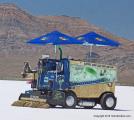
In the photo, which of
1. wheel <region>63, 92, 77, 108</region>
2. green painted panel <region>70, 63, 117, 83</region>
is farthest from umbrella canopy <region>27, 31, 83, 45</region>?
wheel <region>63, 92, 77, 108</region>

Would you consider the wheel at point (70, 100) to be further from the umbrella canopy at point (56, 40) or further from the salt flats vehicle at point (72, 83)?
the umbrella canopy at point (56, 40)

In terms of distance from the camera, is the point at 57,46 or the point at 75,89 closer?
the point at 75,89

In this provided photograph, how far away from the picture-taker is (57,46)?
74.3 ft

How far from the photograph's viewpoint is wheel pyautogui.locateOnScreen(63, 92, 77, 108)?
2061 cm

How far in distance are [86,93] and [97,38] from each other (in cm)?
205

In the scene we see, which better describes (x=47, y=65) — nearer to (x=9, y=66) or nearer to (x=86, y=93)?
(x=86, y=93)

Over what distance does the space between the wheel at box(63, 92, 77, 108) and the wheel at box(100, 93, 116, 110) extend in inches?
39.5

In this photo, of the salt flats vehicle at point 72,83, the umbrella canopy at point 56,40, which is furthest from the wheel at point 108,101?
the umbrella canopy at point 56,40

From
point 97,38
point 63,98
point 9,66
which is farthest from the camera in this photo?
point 9,66

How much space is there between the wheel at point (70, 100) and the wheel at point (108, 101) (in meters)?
1.00

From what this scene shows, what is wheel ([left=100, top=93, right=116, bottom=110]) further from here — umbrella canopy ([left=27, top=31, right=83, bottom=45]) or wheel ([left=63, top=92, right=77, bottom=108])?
umbrella canopy ([left=27, top=31, right=83, bottom=45])

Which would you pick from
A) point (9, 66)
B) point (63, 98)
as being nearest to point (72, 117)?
point (63, 98)

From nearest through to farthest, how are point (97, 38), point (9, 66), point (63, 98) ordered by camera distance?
point (63, 98) → point (97, 38) → point (9, 66)

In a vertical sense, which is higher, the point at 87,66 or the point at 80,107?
the point at 87,66
